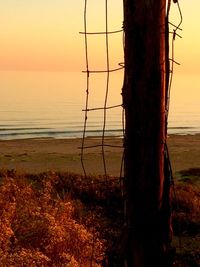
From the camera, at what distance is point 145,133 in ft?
16.0

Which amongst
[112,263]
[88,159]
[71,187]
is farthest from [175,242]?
[88,159]

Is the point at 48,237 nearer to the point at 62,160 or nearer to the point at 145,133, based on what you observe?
the point at 145,133

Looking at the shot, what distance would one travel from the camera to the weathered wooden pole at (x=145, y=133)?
4801 millimetres

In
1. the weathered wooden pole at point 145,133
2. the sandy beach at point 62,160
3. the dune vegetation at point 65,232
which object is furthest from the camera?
the sandy beach at point 62,160

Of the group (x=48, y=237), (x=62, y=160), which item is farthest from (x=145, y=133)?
(x=62, y=160)

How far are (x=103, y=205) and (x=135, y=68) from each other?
344 inches

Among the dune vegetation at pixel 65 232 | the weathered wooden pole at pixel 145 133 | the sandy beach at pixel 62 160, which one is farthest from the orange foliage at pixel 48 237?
the sandy beach at pixel 62 160

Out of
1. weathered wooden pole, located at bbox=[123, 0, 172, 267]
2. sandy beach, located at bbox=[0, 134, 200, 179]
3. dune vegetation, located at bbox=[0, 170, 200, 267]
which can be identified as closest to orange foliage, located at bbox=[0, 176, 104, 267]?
dune vegetation, located at bbox=[0, 170, 200, 267]

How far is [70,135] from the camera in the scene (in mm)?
49500

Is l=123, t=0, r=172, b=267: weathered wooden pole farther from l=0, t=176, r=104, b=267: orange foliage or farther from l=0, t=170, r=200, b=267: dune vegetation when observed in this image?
l=0, t=176, r=104, b=267: orange foliage

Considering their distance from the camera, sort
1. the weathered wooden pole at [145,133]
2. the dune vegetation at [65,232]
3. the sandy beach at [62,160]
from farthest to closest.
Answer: the sandy beach at [62,160], the dune vegetation at [65,232], the weathered wooden pole at [145,133]

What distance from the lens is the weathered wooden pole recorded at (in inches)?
189

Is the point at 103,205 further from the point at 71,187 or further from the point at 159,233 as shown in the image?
the point at 159,233

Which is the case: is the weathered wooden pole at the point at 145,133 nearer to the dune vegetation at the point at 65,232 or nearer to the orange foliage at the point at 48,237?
the dune vegetation at the point at 65,232
